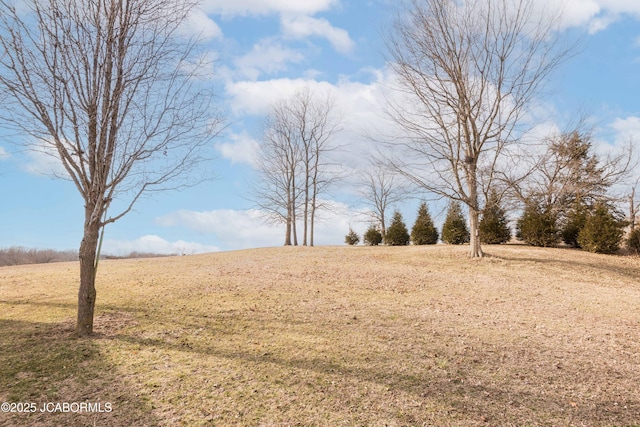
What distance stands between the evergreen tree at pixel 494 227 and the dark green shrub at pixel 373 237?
314 inches

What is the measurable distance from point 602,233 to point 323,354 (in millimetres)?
19470

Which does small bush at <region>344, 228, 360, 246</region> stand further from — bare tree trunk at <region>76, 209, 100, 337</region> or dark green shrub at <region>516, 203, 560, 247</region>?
bare tree trunk at <region>76, 209, 100, 337</region>

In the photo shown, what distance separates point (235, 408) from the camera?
3.98 m

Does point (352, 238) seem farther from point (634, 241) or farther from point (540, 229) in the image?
point (634, 241)

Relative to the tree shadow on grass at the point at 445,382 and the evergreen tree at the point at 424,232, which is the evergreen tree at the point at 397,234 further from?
the tree shadow on grass at the point at 445,382

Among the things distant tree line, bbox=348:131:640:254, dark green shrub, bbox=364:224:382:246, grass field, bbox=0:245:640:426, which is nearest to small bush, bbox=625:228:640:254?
distant tree line, bbox=348:131:640:254

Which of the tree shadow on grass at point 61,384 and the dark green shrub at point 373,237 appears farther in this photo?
the dark green shrub at point 373,237

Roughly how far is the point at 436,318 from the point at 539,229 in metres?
16.1

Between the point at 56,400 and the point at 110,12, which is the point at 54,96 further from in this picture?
the point at 56,400

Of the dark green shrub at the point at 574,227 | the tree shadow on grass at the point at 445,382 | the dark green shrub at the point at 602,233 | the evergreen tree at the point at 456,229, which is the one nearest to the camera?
the tree shadow on grass at the point at 445,382

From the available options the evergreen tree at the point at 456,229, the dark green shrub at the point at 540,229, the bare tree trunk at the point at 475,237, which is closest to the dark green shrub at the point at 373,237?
the evergreen tree at the point at 456,229

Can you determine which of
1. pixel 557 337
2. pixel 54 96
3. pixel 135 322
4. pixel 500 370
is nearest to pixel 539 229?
pixel 557 337

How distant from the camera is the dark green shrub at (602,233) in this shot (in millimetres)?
18672

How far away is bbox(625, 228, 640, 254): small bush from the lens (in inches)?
761
